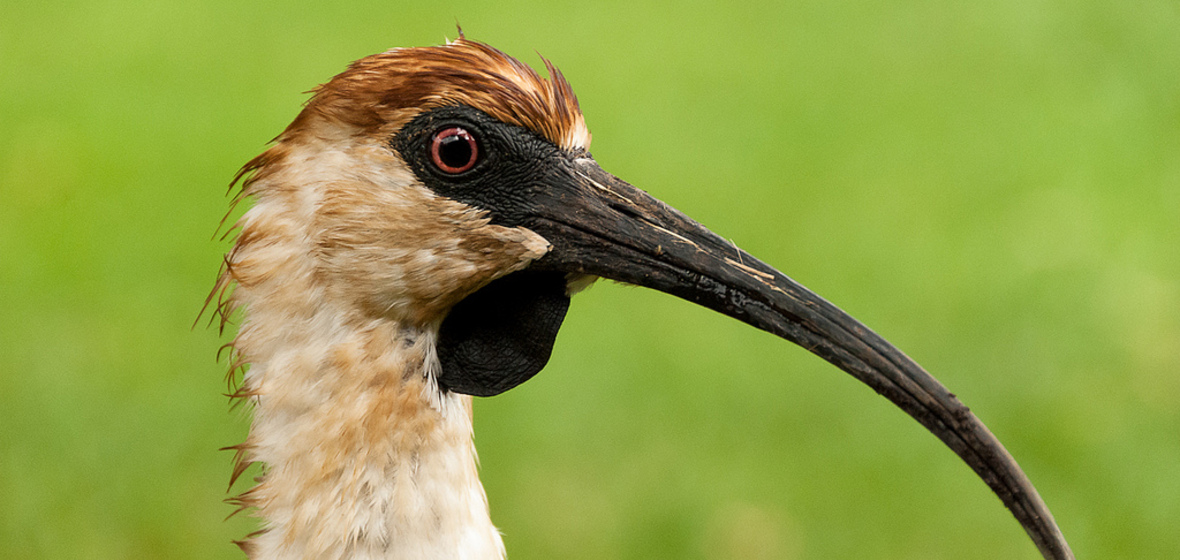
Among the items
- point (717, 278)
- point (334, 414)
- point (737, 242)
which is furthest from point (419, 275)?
point (737, 242)

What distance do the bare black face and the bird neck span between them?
1.37ft

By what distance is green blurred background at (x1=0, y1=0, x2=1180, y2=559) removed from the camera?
20.1 feet

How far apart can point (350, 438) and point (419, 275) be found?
451mm

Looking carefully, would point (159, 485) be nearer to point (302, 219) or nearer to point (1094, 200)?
point (302, 219)

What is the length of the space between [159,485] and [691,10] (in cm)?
606

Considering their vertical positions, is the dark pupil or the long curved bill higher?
the long curved bill

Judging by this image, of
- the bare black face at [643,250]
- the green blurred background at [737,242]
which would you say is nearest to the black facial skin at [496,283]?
the bare black face at [643,250]

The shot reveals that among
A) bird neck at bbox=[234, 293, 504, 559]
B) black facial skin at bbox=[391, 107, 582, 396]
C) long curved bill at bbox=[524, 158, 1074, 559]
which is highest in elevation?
long curved bill at bbox=[524, 158, 1074, 559]

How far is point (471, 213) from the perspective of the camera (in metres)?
2.73

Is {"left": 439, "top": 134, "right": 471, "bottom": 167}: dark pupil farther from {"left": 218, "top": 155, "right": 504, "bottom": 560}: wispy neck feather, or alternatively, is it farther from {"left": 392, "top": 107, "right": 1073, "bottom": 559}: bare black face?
{"left": 218, "top": 155, "right": 504, "bottom": 560}: wispy neck feather

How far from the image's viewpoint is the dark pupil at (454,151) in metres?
2.74

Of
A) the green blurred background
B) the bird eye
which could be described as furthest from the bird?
the green blurred background

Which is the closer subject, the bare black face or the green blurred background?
the bare black face

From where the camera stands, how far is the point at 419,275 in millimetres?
2740
